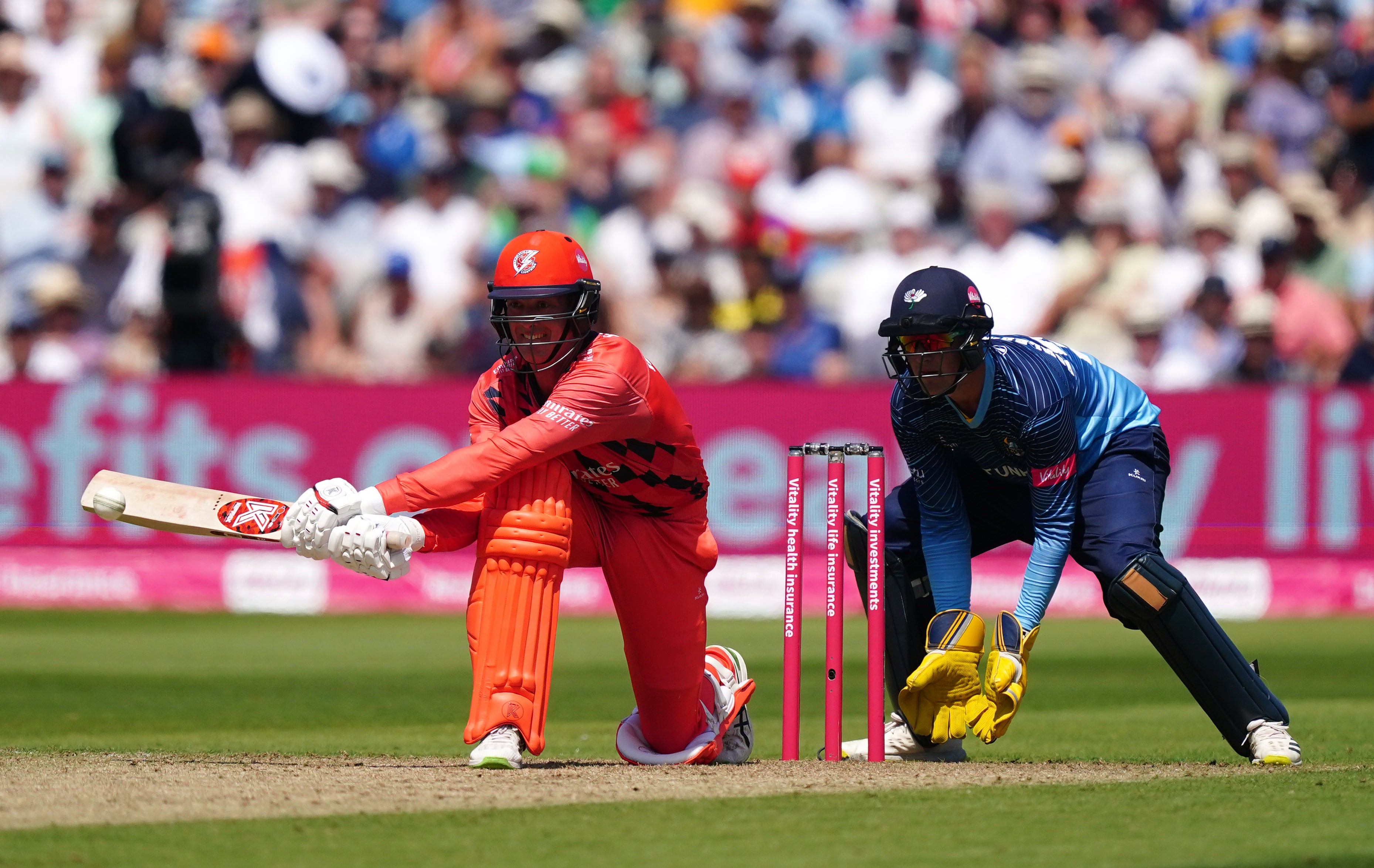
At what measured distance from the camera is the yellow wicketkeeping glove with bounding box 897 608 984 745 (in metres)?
6.16

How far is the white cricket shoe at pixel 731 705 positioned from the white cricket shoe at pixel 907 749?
277 millimetres

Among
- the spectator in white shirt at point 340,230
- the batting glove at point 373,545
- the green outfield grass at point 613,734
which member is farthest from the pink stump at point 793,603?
the spectator in white shirt at point 340,230

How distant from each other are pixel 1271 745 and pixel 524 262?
2916 mm

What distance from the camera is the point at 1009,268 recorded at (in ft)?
45.8

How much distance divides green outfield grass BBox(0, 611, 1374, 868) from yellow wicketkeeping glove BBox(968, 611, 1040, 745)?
0.39 m

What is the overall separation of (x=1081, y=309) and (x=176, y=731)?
319 inches

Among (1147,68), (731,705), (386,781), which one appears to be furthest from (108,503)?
(1147,68)

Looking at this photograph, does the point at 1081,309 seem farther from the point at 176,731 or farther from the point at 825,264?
the point at 176,731

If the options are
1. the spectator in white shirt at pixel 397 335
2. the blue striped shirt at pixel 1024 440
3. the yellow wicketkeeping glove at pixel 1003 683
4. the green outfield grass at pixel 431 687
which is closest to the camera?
the yellow wicketkeeping glove at pixel 1003 683

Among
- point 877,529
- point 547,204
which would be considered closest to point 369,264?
point 547,204

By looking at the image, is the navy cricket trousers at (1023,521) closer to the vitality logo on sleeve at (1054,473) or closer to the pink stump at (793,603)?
the vitality logo on sleeve at (1054,473)

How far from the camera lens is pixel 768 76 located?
645 inches

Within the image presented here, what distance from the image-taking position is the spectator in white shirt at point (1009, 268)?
13820 millimetres

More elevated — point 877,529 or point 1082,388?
point 1082,388
